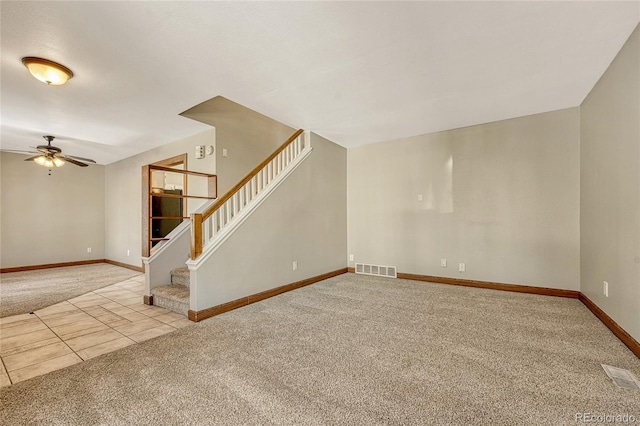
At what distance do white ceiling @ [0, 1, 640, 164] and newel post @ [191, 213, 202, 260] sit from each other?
57.1 inches

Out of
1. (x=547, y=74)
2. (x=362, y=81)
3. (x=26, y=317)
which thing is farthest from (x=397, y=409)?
(x=26, y=317)

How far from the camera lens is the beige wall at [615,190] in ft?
7.07

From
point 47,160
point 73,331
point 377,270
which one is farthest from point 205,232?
point 47,160

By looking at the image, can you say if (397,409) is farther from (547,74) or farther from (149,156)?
(149,156)

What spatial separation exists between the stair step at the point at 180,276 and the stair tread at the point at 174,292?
54 millimetres

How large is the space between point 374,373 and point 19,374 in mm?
2544

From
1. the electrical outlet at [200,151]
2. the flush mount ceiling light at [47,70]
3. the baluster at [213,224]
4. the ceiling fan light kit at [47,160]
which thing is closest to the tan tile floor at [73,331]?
the baluster at [213,224]

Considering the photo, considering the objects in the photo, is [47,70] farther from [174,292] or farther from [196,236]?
[174,292]

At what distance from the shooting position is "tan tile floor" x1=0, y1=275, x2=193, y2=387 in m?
→ 2.15

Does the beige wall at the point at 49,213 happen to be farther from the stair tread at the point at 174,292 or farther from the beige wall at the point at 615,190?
the beige wall at the point at 615,190

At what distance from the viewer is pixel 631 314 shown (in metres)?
2.20

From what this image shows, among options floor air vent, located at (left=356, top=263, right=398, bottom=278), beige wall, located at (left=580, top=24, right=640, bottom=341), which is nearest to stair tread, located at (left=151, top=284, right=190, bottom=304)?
floor air vent, located at (left=356, top=263, right=398, bottom=278)

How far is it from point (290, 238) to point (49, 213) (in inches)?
247

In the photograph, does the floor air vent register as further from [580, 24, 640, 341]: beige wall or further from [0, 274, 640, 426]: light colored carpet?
[580, 24, 640, 341]: beige wall
